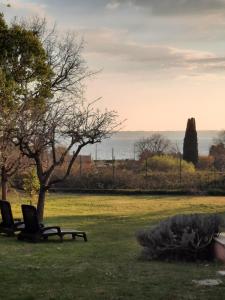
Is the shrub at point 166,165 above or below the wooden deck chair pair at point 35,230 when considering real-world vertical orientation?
above

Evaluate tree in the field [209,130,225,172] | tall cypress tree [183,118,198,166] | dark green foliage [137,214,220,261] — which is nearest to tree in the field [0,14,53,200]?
dark green foliage [137,214,220,261]

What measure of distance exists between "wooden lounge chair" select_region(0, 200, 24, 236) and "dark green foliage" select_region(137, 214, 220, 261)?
5.70 metres

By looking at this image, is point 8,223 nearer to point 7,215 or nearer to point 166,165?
point 7,215

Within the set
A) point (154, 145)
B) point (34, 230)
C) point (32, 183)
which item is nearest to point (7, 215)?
point (34, 230)

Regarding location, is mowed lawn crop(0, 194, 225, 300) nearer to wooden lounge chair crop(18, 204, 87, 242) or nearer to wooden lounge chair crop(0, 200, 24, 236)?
wooden lounge chair crop(18, 204, 87, 242)

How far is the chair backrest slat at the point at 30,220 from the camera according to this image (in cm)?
1413

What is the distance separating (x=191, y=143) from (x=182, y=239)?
51249 millimetres

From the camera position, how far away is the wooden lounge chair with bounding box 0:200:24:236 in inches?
612

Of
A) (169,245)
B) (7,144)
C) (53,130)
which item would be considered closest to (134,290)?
(169,245)

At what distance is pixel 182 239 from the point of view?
33.4ft

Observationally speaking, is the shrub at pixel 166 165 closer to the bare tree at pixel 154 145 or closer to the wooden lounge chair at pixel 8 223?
the bare tree at pixel 154 145

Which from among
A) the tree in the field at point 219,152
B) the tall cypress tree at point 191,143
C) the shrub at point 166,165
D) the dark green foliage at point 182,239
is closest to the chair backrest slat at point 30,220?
the dark green foliage at point 182,239

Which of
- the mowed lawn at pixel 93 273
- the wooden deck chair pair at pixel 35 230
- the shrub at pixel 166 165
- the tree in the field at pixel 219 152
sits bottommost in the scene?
the mowed lawn at pixel 93 273

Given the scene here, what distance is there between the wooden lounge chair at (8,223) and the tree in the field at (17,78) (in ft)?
19.0
